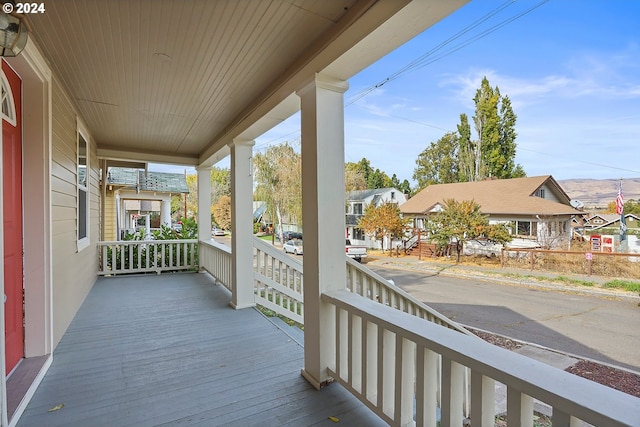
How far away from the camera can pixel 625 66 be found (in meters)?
4.11

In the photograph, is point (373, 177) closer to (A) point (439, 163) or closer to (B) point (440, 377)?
(A) point (439, 163)

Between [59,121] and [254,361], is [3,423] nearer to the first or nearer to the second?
[254,361]

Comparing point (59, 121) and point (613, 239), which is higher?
point (59, 121)

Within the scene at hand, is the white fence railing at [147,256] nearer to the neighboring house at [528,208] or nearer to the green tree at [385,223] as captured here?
the green tree at [385,223]

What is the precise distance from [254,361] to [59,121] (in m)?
2.93

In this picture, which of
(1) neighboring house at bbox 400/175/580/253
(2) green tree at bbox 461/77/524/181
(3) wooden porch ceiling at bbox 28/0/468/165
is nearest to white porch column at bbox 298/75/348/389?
(3) wooden porch ceiling at bbox 28/0/468/165

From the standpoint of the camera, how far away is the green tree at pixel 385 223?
44.6ft

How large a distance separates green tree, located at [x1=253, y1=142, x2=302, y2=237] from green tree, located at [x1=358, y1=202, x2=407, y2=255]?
4416mm

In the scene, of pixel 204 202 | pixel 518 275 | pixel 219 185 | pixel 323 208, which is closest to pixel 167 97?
pixel 323 208

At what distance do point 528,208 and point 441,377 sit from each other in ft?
43.7

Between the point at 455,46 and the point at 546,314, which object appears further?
the point at 546,314

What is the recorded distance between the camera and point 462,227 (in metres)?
11.6

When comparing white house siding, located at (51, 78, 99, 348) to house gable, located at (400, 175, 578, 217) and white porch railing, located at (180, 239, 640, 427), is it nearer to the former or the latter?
white porch railing, located at (180, 239, 640, 427)

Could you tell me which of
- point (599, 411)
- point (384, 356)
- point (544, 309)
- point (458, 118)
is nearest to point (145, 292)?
point (384, 356)
